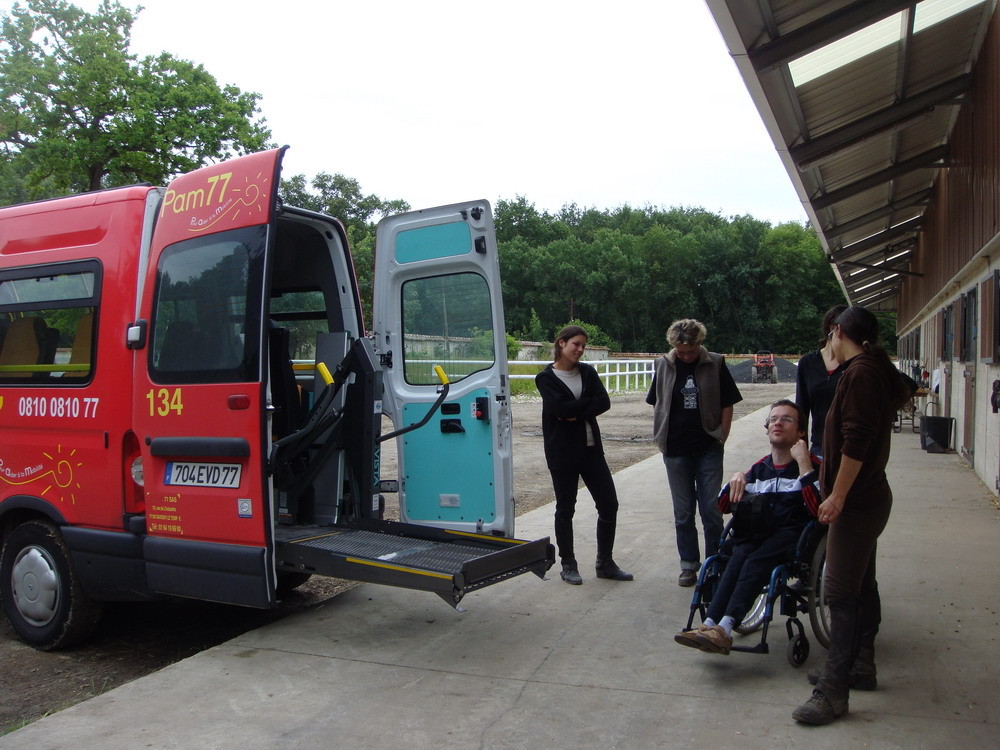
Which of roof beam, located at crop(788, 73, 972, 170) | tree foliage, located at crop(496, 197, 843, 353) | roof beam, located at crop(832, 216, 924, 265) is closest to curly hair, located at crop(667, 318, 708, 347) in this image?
roof beam, located at crop(788, 73, 972, 170)

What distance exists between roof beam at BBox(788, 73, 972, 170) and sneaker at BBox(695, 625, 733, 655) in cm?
713

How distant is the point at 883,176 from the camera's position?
12.3 meters

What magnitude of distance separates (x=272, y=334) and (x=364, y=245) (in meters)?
46.2

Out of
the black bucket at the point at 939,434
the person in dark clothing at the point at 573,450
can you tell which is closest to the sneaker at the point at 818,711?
the person in dark clothing at the point at 573,450

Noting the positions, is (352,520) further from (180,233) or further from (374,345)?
(180,233)

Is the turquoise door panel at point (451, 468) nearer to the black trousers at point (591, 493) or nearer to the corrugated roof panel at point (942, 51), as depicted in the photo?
the black trousers at point (591, 493)

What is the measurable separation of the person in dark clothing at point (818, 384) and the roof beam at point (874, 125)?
214 inches

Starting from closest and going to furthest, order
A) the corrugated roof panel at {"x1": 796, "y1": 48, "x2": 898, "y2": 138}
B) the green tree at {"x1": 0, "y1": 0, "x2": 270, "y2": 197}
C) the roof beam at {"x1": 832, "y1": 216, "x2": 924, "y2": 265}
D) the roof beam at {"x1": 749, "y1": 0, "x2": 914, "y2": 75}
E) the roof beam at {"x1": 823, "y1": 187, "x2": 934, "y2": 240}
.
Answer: the roof beam at {"x1": 749, "y1": 0, "x2": 914, "y2": 75} < the corrugated roof panel at {"x1": 796, "y1": 48, "x2": 898, "y2": 138} < the roof beam at {"x1": 823, "y1": 187, "x2": 934, "y2": 240} < the roof beam at {"x1": 832, "y1": 216, "x2": 924, "y2": 265} < the green tree at {"x1": 0, "y1": 0, "x2": 270, "y2": 197}

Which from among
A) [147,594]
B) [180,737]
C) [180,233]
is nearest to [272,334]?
[180,233]

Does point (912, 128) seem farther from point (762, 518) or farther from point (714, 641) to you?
point (714, 641)

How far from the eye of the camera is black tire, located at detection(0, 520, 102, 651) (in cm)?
489

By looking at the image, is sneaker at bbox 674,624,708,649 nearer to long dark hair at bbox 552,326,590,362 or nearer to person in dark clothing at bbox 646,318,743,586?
person in dark clothing at bbox 646,318,743,586

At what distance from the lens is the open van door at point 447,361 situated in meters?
5.69

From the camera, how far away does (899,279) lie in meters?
25.5
